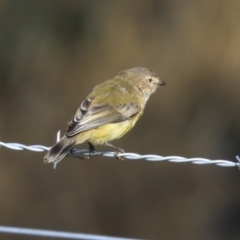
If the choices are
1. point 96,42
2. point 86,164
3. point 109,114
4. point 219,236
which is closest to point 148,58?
point 96,42

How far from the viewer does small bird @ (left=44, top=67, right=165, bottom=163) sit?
6.46 m

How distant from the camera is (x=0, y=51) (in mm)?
13352

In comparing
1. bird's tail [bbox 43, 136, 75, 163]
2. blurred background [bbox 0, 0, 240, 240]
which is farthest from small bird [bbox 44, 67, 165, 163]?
blurred background [bbox 0, 0, 240, 240]

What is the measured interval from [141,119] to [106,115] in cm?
574

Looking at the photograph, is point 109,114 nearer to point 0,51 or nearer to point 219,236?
point 219,236

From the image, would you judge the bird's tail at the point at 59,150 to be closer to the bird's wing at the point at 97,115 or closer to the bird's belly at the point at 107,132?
the bird's wing at the point at 97,115

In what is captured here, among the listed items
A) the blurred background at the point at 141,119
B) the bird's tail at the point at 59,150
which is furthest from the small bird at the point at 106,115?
the blurred background at the point at 141,119

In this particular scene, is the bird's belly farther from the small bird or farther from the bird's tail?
the bird's tail

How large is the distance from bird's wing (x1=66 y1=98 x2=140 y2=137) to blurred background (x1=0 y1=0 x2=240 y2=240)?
4.35m

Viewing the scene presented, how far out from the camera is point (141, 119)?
1272 cm

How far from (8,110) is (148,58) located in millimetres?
2881

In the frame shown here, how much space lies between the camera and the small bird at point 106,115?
21.2ft

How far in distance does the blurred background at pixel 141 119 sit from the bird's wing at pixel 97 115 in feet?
14.3

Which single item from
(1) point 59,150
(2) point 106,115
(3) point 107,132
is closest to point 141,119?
(2) point 106,115
